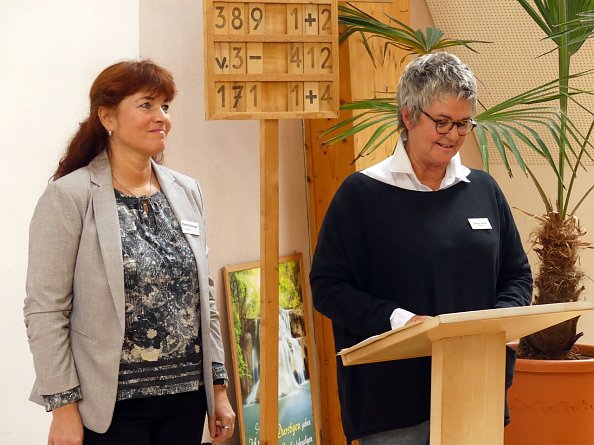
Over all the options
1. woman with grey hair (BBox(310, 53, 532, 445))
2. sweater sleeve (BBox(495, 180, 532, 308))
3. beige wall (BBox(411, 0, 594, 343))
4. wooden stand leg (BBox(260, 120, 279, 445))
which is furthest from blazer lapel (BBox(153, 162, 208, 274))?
beige wall (BBox(411, 0, 594, 343))

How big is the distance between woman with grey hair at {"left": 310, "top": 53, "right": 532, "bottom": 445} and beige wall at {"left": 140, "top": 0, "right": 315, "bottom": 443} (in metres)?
1.52

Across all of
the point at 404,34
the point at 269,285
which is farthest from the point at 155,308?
the point at 404,34

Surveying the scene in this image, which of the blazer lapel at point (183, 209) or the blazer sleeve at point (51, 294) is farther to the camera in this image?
the blazer lapel at point (183, 209)

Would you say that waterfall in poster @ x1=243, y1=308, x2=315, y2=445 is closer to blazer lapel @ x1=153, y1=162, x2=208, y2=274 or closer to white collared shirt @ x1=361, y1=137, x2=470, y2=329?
blazer lapel @ x1=153, y1=162, x2=208, y2=274

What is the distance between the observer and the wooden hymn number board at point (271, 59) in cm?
273

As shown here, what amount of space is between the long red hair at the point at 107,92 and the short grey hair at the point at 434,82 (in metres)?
0.62

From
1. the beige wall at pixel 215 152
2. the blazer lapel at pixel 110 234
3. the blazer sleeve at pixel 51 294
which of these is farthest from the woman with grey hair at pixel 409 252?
the beige wall at pixel 215 152

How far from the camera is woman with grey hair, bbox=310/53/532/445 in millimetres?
2209

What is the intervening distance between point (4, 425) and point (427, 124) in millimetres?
1534

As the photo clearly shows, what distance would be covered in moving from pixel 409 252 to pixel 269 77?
833 millimetres

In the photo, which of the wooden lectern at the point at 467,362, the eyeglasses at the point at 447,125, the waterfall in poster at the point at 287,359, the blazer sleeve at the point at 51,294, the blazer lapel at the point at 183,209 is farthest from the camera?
the waterfall in poster at the point at 287,359

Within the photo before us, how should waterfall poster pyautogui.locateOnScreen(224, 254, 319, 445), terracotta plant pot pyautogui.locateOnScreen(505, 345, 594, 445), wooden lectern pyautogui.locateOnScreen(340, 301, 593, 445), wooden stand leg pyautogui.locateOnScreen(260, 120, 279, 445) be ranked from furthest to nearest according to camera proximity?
1. waterfall poster pyautogui.locateOnScreen(224, 254, 319, 445)
2. terracotta plant pot pyautogui.locateOnScreen(505, 345, 594, 445)
3. wooden stand leg pyautogui.locateOnScreen(260, 120, 279, 445)
4. wooden lectern pyautogui.locateOnScreen(340, 301, 593, 445)

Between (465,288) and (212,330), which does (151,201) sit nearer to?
(212,330)

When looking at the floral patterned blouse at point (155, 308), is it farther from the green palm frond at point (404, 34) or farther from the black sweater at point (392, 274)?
the green palm frond at point (404, 34)
